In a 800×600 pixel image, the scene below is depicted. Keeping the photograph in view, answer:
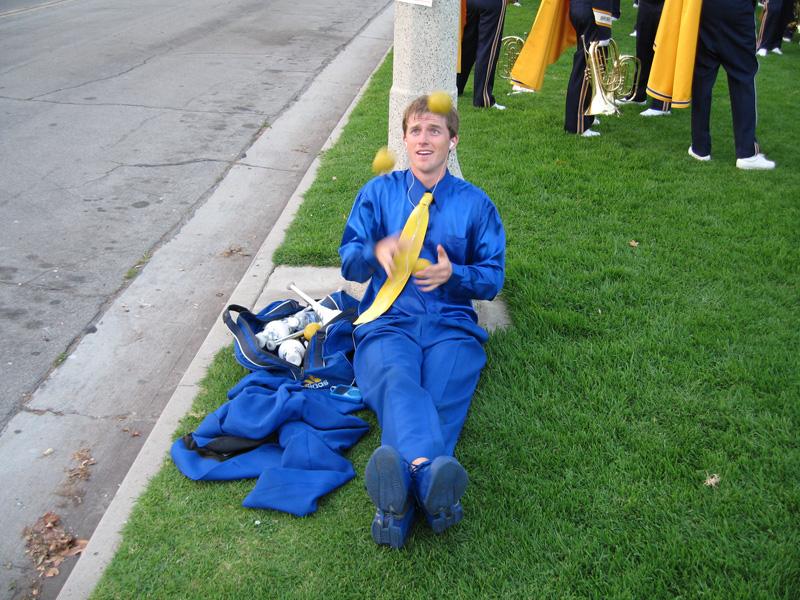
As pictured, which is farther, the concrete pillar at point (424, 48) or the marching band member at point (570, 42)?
the marching band member at point (570, 42)

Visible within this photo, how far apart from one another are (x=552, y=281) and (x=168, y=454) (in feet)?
8.06

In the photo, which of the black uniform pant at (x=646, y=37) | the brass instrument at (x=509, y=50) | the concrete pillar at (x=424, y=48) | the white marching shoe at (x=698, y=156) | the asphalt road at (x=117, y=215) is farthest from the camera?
the brass instrument at (x=509, y=50)

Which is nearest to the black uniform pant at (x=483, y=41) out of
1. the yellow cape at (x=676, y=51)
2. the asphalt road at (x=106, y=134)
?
the yellow cape at (x=676, y=51)

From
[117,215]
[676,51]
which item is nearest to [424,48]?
[117,215]

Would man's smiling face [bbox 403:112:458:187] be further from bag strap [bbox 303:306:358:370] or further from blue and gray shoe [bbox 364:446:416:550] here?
blue and gray shoe [bbox 364:446:416:550]

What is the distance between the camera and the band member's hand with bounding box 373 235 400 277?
9.68ft

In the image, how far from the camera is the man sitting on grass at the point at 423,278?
2850 millimetres

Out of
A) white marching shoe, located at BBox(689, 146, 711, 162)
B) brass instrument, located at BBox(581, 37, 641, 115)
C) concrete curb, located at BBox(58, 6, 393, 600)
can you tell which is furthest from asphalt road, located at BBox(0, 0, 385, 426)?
white marching shoe, located at BBox(689, 146, 711, 162)

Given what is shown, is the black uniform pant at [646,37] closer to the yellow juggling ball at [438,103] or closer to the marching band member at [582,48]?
the marching band member at [582,48]

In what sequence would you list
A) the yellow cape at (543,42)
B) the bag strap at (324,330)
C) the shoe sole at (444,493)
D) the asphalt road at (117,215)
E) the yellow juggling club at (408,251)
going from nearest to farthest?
1. the shoe sole at (444,493)
2. the yellow juggling club at (408,251)
3. the asphalt road at (117,215)
4. the bag strap at (324,330)
5. the yellow cape at (543,42)

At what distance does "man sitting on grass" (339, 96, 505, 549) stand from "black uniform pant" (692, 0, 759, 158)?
375cm

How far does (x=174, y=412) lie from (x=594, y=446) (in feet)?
6.42

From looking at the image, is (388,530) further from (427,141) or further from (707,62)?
(707,62)

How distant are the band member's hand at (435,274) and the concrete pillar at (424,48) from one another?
4.48 ft
